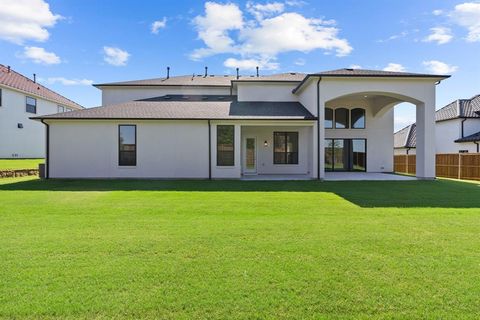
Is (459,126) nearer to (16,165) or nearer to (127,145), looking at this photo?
(127,145)

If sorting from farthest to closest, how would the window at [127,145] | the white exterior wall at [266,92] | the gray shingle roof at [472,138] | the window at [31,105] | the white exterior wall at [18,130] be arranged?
the window at [31,105], the white exterior wall at [18,130], the gray shingle roof at [472,138], the white exterior wall at [266,92], the window at [127,145]

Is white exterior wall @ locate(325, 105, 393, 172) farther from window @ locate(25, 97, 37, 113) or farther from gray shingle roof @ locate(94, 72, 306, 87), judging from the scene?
window @ locate(25, 97, 37, 113)

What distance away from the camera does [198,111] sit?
1672 cm

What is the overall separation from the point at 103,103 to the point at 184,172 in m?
10.9

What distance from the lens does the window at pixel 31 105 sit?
28.8 meters

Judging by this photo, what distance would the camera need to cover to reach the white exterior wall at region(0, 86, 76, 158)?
25891mm

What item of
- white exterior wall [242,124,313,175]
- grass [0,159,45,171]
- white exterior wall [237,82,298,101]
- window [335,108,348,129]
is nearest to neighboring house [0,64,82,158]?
grass [0,159,45,171]

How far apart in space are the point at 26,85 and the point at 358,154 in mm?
30219

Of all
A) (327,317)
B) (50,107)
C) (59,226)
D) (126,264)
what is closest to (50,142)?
(59,226)

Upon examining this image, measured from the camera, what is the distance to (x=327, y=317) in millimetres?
2834

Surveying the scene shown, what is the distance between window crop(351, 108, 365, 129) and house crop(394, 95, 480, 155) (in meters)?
10.5


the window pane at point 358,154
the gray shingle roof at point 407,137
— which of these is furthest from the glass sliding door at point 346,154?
the gray shingle roof at point 407,137

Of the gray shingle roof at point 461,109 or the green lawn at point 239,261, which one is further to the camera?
the gray shingle roof at point 461,109

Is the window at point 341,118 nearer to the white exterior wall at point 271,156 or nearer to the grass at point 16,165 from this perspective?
the white exterior wall at point 271,156
